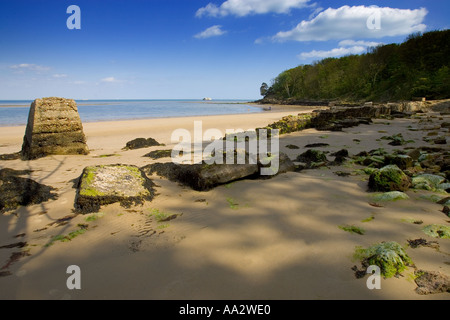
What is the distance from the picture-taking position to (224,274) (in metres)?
1.96

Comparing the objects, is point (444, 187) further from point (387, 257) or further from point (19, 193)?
point (19, 193)

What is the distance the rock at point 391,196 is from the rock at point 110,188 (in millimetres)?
3120

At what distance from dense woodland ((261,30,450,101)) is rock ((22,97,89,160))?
31820 mm

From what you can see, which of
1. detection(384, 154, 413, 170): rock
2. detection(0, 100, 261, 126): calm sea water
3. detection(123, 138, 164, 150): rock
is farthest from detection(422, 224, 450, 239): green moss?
detection(0, 100, 261, 126): calm sea water

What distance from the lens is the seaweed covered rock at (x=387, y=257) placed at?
190 centimetres

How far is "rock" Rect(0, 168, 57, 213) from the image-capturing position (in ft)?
10.9

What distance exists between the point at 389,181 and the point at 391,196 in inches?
13.5

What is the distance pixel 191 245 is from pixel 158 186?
1.90 metres

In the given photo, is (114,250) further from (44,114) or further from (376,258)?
(44,114)

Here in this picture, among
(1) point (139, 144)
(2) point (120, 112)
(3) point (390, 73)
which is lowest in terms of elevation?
(1) point (139, 144)

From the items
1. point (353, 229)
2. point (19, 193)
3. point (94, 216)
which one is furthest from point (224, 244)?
point (19, 193)

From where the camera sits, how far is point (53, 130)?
7.04m

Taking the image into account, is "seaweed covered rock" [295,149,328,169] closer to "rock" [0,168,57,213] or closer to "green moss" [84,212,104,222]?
"green moss" [84,212,104,222]

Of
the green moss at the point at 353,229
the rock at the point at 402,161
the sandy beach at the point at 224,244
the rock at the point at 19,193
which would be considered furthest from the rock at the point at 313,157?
the rock at the point at 19,193
